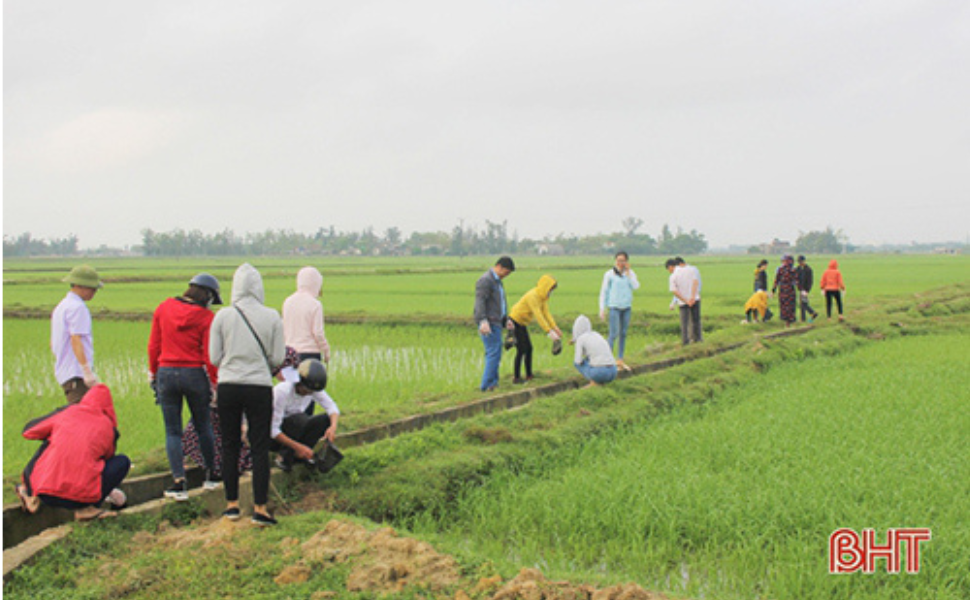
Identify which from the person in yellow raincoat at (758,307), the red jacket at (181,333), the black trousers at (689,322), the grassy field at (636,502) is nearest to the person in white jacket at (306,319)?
the grassy field at (636,502)

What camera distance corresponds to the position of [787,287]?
1450cm

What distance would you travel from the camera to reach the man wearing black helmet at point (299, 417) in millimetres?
4988

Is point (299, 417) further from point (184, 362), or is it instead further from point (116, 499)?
point (116, 499)

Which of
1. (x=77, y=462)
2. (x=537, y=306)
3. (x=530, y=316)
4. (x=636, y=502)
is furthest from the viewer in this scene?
(x=530, y=316)

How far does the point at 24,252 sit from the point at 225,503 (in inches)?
4528

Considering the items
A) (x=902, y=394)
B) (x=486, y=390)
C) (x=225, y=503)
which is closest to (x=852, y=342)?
(x=902, y=394)

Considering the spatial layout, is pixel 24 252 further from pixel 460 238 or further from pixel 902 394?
pixel 902 394

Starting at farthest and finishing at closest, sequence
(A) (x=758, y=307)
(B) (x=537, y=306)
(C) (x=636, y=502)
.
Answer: (A) (x=758, y=307) → (B) (x=537, y=306) → (C) (x=636, y=502)

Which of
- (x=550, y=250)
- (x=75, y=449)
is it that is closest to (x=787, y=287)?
(x=75, y=449)

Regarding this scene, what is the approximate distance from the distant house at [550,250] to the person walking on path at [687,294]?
109 metres

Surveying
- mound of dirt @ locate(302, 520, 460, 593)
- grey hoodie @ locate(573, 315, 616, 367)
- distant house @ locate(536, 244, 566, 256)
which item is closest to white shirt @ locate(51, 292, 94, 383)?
mound of dirt @ locate(302, 520, 460, 593)

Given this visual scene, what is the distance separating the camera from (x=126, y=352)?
45.0ft

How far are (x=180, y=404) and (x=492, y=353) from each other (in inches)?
159

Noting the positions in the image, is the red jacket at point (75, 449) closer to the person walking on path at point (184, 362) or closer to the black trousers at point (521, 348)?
the person walking on path at point (184, 362)
